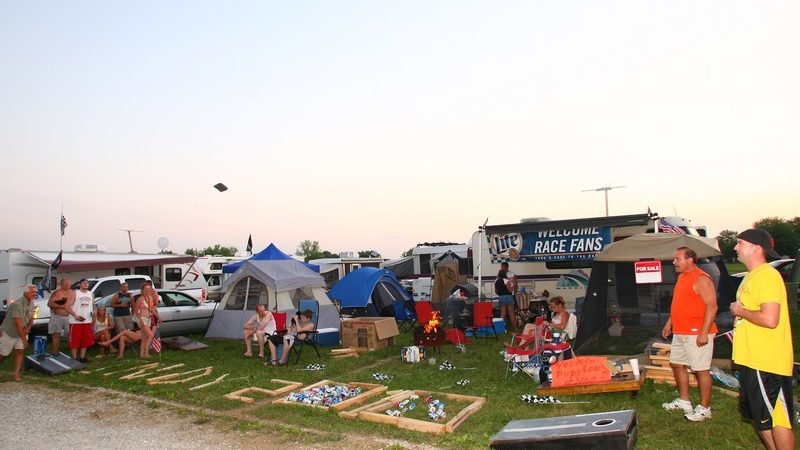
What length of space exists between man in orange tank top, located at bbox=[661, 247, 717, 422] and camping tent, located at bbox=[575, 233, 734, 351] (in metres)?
2.41

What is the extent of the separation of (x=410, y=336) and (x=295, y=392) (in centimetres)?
517

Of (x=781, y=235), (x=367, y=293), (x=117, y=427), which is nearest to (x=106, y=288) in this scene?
(x=367, y=293)

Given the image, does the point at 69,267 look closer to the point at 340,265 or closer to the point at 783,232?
the point at 340,265

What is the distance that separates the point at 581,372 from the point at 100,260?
13.4 meters

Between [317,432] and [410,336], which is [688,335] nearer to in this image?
[317,432]

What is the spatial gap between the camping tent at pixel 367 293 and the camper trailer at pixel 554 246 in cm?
224

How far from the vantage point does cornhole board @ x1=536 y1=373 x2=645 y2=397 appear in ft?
18.2

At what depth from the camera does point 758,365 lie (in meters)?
3.46

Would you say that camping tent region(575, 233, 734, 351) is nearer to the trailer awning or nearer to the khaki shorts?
the khaki shorts

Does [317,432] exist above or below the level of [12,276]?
below

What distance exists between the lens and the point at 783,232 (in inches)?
2014

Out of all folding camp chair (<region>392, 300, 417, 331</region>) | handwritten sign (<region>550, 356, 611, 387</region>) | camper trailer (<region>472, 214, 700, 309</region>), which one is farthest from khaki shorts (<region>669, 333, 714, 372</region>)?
folding camp chair (<region>392, 300, 417, 331</region>)

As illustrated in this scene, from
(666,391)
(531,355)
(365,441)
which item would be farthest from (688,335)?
(365,441)

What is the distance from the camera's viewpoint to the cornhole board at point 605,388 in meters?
5.56
